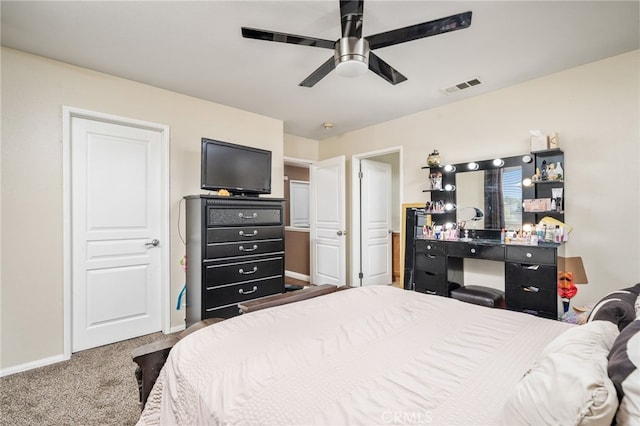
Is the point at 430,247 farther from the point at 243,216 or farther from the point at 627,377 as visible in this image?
the point at 627,377

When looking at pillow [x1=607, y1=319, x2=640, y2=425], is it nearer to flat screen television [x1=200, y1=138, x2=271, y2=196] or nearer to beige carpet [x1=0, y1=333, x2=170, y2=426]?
beige carpet [x1=0, y1=333, x2=170, y2=426]

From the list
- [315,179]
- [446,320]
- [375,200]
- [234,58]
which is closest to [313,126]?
[315,179]

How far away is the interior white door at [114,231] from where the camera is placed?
8.80ft

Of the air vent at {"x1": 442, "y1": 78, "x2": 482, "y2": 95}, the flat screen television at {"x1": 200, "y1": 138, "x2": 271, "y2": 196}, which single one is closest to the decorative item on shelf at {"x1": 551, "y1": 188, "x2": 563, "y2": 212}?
the air vent at {"x1": 442, "y1": 78, "x2": 482, "y2": 95}

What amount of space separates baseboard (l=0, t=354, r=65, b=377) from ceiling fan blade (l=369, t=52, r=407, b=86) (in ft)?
11.2

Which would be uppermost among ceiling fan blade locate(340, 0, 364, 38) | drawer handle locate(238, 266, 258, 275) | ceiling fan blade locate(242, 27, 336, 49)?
ceiling fan blade locate(340, 0, 364, 38)

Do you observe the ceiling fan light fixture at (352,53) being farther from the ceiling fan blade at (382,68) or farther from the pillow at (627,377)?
the pillow at (627,377)

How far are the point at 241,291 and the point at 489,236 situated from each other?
2.66 m

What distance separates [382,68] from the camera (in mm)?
2072

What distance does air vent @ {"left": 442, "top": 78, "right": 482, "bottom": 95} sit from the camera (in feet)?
9.66

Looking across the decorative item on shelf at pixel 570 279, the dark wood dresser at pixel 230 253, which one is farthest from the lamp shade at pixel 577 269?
the dark wood dresser at pixel 230 253

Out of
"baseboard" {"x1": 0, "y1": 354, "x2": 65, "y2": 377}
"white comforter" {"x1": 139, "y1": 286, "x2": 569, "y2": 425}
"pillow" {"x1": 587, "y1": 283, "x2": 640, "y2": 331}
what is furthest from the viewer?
"baseboard" {"x1": 0, "y1": 354, "x2": 65, "y2": 377}

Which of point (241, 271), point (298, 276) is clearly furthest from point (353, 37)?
point (298, 276)

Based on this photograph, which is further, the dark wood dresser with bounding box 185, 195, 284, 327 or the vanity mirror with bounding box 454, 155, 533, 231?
the vanity mirror with bounding box 454, 155, 533, 231
